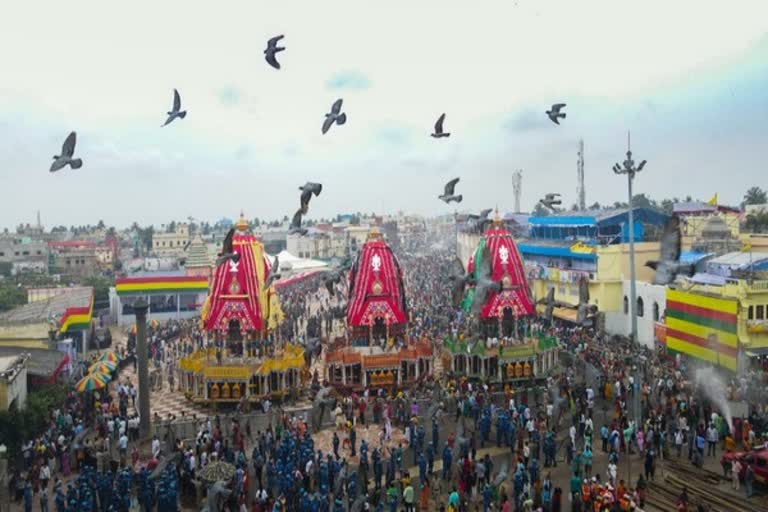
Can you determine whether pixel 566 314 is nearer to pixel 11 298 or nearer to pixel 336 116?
pixel 336 116

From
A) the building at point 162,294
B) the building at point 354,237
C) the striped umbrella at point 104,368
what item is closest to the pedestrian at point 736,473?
the striped umbrella at point 104,368

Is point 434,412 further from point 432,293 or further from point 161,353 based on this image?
point 432,293

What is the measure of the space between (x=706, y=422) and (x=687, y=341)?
849 cm

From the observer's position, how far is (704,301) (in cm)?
2638

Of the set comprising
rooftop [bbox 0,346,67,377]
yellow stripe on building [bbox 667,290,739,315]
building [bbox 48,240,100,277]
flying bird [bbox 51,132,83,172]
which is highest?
flying bird [bbox 51,132,83,172]

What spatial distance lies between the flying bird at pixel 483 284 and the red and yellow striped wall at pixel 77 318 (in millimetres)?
18965

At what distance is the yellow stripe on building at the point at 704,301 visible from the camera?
81.6 feet

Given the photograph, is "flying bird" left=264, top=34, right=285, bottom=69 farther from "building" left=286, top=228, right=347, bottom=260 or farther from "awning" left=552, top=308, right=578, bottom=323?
"building" left=286, top=228, right=347, bottom=260

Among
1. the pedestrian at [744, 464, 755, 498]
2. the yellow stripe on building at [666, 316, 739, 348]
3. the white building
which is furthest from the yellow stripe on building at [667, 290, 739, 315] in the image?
the pedestrian at [744, 464, 755, 498]

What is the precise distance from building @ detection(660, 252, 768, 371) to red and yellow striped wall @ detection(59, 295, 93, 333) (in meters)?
26.4

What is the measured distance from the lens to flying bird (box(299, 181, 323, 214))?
17.9 meters

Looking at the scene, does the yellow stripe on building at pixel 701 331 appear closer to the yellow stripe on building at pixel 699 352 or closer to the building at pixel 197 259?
the yellow stripe on building at pixel 699 352

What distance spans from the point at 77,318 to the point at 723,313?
28196 millimetres

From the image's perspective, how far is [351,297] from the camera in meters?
27.7
